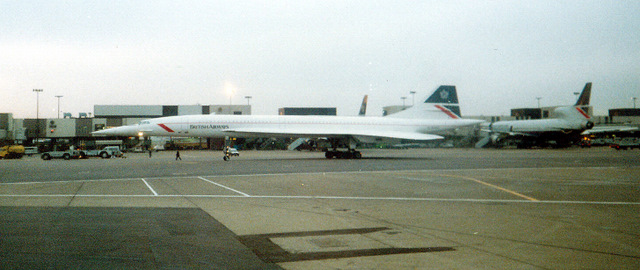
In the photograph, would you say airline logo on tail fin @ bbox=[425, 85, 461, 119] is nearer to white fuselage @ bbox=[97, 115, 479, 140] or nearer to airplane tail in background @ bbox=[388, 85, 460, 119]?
airplane tail in background @ bbox=[388, 85, 460, 119]

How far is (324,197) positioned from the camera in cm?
1304

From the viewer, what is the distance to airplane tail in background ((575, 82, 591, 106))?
54159 mm

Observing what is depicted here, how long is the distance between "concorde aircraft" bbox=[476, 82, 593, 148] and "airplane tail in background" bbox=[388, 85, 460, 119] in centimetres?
2223

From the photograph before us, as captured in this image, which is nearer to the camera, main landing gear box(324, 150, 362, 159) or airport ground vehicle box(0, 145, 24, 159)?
main landing gear box(324, 150, 362, 159)

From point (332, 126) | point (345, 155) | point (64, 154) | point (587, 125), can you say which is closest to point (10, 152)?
point (64, 154)

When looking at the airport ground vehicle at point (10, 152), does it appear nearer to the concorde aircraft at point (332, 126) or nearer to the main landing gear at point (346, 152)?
the concorde aircraft at point (332, 126)

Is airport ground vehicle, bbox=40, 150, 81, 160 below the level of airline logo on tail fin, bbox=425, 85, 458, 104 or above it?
below

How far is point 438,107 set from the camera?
1692 inches

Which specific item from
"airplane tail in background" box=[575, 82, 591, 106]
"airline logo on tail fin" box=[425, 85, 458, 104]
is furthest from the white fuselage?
"airplane tail in background" box=[575, 82, 591, 106]

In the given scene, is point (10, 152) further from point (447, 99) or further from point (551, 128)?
point (551, 128)

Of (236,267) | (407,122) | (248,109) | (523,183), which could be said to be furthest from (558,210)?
(248,109)

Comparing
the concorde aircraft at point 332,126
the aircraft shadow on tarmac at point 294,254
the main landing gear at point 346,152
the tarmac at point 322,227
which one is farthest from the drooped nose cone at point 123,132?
the aircraft shadow on tarmac at point 294,254

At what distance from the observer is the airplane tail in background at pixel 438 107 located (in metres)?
42.8

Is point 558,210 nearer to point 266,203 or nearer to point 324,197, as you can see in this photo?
point 324,197
